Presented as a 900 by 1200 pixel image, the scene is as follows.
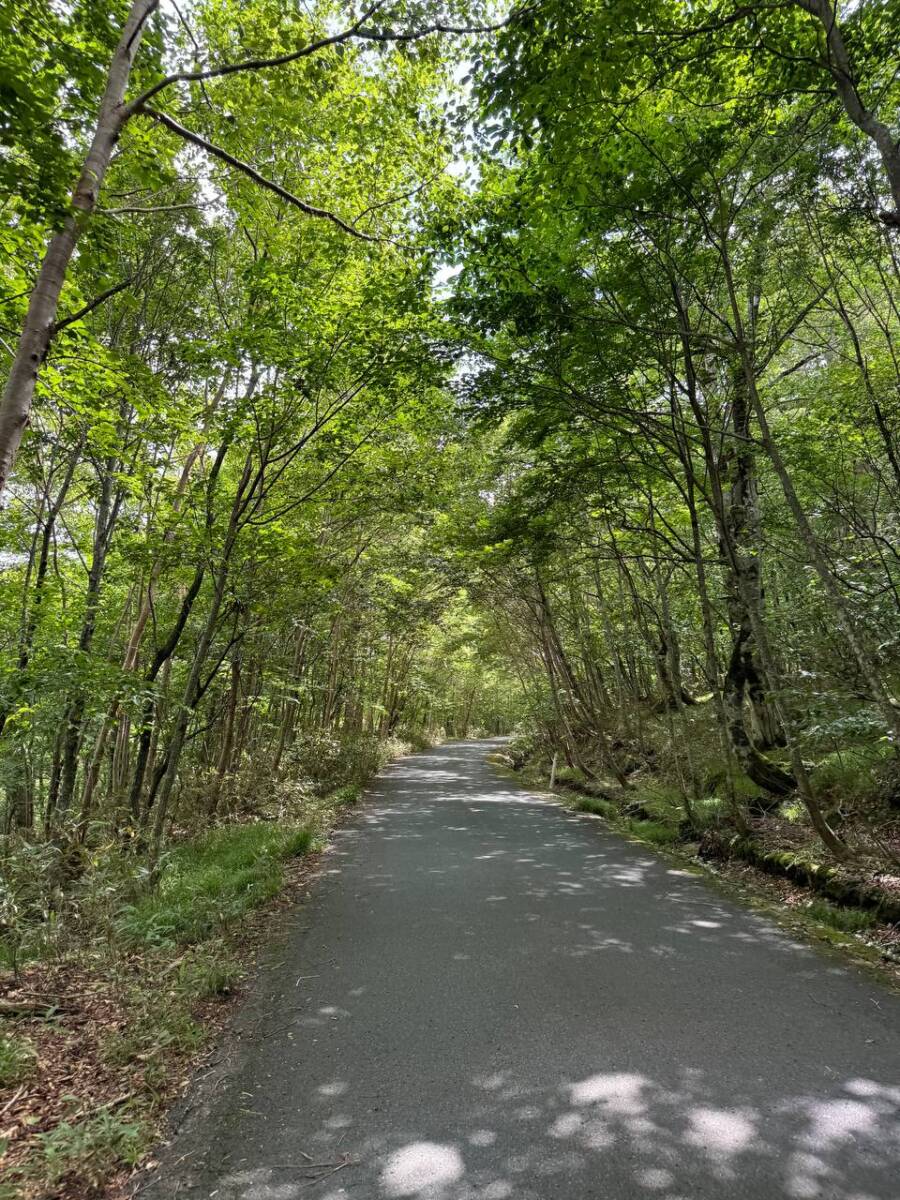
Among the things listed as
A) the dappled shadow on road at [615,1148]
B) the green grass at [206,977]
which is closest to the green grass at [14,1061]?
the green grass at [206,977]

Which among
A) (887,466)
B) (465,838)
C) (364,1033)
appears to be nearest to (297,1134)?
(364,1033)

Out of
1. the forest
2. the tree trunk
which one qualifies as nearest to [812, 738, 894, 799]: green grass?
the forest

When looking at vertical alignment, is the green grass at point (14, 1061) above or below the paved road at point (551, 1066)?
above

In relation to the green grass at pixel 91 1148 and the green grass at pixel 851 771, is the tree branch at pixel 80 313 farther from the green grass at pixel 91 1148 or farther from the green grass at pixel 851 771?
the green grass at pixel 851 771

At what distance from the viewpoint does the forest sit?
11.6 ft

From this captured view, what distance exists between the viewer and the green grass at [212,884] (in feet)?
15.6

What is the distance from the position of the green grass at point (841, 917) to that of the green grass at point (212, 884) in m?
5.28

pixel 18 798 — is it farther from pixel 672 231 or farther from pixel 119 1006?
pixel 672 231

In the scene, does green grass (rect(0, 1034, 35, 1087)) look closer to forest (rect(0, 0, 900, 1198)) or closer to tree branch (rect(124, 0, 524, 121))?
forest (rect(0, 0, 900, 1198))

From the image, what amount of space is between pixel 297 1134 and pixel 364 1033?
34.8 inches

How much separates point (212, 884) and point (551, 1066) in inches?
168

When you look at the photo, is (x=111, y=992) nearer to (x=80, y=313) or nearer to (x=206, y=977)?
(x=206, y=977)

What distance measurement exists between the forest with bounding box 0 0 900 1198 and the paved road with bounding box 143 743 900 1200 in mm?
598

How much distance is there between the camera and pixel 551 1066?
2.97 metres
